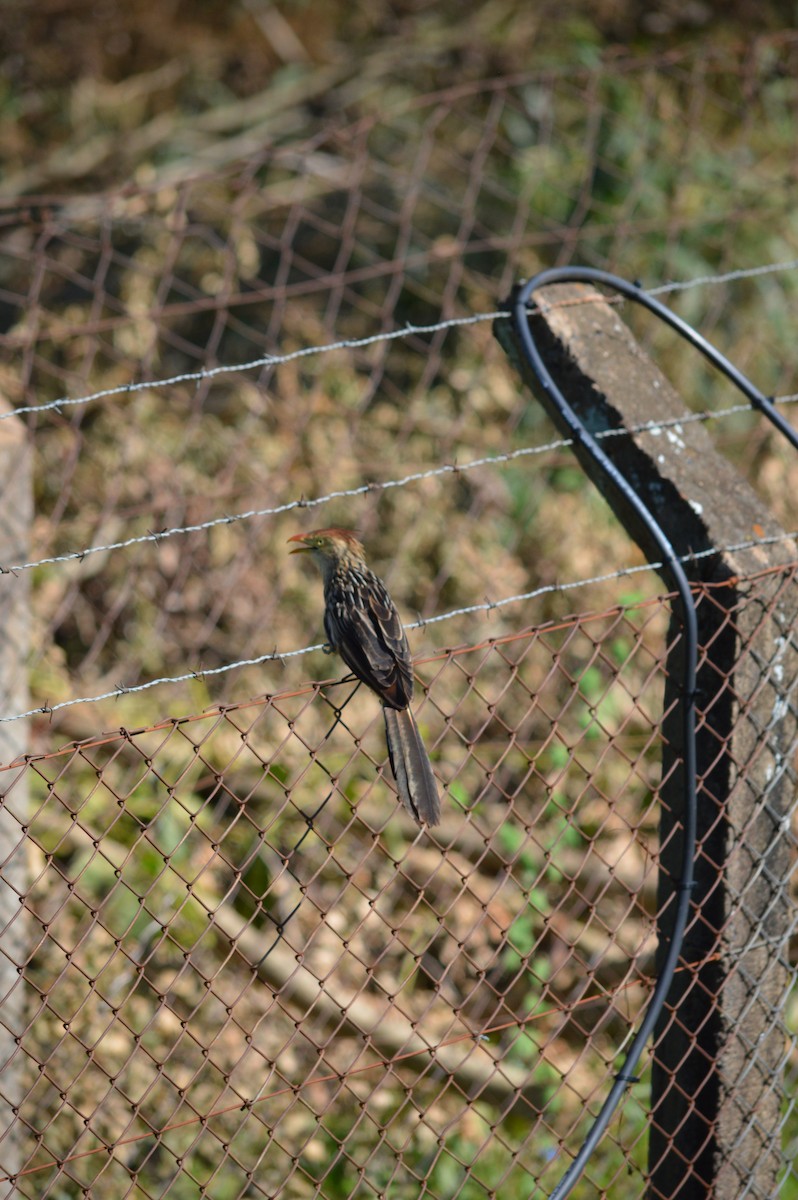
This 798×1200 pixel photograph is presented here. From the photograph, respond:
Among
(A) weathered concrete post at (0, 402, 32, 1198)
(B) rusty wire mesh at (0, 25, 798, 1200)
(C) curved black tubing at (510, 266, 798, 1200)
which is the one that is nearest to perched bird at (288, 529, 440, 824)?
(B) rusty wire mesh at (0, 25, 798, 1200)

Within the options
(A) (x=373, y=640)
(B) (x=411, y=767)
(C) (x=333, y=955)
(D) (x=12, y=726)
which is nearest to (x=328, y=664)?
(C) (x=333, y=955)

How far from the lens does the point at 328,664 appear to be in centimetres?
610

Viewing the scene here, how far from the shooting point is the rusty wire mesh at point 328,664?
3.97m

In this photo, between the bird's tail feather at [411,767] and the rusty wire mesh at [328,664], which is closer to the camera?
the bird's tail feather at [411,767]

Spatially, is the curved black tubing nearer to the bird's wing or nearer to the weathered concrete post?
the bird's wing

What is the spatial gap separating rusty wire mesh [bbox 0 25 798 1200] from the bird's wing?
20 centimetres

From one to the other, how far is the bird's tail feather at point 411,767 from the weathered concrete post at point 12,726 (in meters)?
1.13

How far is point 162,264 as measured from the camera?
25.1 ft

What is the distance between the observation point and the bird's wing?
3.25 m

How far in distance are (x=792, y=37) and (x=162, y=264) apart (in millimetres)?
3825

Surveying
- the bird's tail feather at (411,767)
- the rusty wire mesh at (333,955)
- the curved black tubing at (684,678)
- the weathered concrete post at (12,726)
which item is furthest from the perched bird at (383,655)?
the weathered concrete post at (12,726)

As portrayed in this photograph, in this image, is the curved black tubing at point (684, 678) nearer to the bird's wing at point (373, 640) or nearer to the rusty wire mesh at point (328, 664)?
the rusty wire mesh at point (328, 664)

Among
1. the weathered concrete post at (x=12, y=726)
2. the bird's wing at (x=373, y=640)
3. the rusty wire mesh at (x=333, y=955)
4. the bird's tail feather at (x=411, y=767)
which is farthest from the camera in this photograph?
the rusty wire mesh at (x=333, y=955)

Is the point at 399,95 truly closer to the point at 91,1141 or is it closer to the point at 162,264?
the point at 162,264
